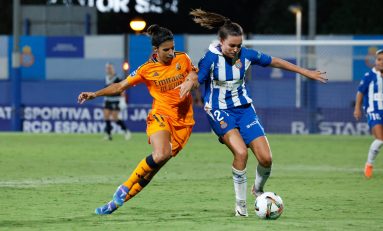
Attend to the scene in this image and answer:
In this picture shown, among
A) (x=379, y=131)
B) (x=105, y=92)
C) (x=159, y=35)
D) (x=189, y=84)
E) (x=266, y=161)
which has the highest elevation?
(x=159, y=35)

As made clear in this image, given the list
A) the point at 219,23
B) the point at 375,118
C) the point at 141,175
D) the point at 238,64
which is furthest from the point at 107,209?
the point at 375,118

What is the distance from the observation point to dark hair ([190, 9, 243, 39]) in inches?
432

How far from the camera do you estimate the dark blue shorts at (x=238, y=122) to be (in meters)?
11.2

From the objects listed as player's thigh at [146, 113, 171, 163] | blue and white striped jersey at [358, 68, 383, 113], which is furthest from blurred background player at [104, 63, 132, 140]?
player's thigh at [146, 113, 171, 163]

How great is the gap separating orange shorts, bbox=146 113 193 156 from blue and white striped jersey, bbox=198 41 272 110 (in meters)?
0.47

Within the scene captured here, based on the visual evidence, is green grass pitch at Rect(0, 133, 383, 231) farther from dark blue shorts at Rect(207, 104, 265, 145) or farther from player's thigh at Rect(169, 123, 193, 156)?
dark blue shorts at Rect(207, 104, 265, 145)

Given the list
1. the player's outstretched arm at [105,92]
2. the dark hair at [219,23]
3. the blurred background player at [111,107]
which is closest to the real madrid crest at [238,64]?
the dark hair at [219,23]

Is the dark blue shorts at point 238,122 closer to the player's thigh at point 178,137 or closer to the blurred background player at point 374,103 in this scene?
the player's thigh at point 178,137

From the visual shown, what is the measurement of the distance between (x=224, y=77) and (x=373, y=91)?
20.6ft

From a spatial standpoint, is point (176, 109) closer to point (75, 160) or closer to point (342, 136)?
point (75, 160)

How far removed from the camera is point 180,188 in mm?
14703

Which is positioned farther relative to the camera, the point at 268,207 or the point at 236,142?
the point at 236,142

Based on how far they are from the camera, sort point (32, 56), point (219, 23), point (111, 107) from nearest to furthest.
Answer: point (219, 23) < point (111, 107) < point (32, 56)

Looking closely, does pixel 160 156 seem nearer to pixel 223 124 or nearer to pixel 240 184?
pixel 223 124
